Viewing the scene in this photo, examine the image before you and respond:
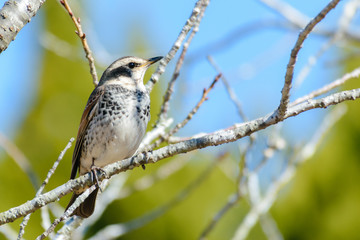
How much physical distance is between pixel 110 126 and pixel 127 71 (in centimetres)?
82

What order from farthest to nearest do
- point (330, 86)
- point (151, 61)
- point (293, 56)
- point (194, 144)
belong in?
1. point (151, 61)
2. point (330, 86)
3. point (194, 144)
4. point (293, 56)

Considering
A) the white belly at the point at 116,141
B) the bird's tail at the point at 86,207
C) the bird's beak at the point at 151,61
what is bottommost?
the bird's tail at the point at 86,207

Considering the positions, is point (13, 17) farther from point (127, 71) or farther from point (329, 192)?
point (329, 192)

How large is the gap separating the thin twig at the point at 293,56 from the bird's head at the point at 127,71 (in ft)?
7.55

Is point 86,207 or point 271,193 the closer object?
point 86,207

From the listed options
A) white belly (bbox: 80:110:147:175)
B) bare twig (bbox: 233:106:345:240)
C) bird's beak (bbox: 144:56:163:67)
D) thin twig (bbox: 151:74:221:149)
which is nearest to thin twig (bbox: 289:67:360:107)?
thin twig (bbox: 151:74:221:149)

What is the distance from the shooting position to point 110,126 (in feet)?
15.0

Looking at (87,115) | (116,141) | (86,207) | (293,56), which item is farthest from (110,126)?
(293,56)

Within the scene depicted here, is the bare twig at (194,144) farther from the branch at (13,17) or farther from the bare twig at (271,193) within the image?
the bare twig at (271,193)

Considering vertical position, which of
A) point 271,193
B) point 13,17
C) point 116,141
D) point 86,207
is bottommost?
point 271,193

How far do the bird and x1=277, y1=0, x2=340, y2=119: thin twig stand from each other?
1.86 meters

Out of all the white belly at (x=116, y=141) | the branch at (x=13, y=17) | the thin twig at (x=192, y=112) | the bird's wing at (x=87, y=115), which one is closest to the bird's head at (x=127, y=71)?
the bird's wing at (x=87, y=115)

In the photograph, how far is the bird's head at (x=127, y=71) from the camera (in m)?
5.08

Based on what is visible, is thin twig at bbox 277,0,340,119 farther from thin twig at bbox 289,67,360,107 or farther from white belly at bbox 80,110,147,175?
white belly at bbox 80,110,147,175
